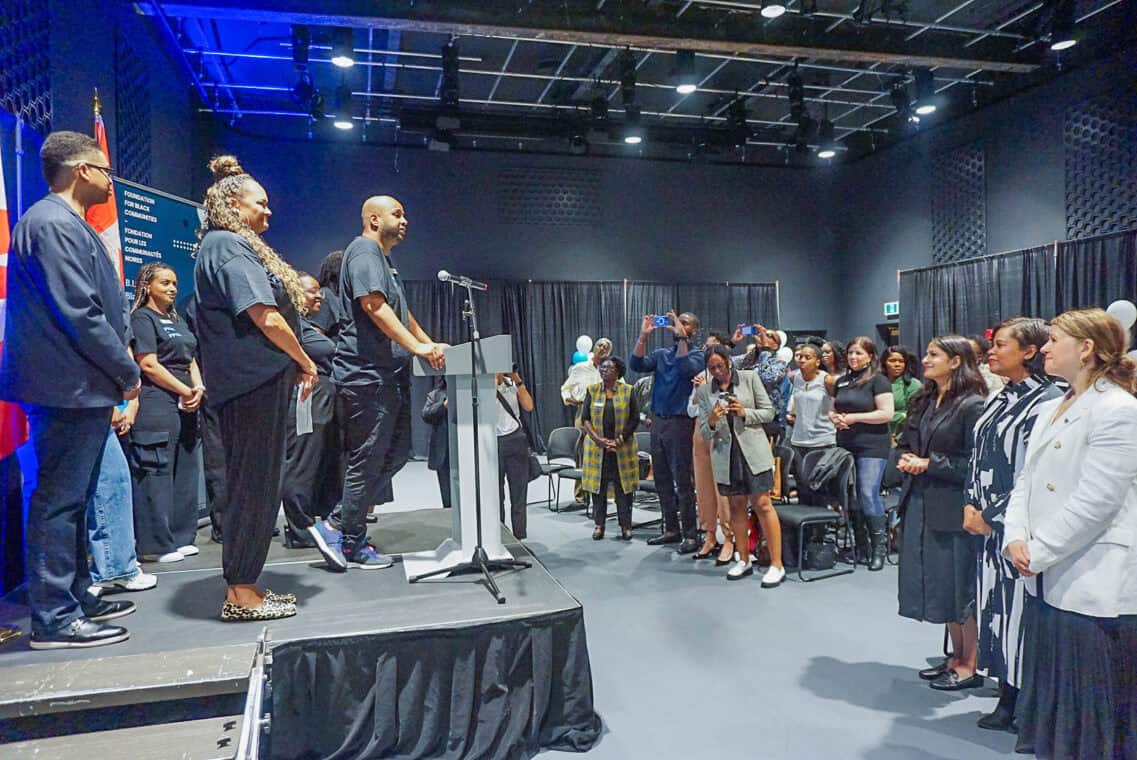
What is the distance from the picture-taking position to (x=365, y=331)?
282 centimetres

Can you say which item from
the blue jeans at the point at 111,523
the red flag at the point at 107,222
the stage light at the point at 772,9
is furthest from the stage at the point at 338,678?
the stage light at the point at 772,9

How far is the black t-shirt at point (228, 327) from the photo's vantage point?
225 centimetres

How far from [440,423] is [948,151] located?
8413mm

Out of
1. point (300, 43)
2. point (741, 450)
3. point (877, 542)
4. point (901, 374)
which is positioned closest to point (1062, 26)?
point (901, 374)

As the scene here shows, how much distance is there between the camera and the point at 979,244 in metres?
9.16

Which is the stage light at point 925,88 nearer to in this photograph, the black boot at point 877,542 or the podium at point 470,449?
the black boot at point 877,542

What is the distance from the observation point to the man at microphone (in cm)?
273

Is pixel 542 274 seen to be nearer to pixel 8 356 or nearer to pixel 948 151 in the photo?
pixel 948 151

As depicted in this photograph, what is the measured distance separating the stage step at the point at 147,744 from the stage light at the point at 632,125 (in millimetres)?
7635

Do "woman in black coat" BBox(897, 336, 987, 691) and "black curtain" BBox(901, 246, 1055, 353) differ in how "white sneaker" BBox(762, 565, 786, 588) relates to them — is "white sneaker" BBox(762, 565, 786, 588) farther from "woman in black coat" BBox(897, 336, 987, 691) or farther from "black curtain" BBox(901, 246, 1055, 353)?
"black curtain" BBox(901, 246, 1055, 353)

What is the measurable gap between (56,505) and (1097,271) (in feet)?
29.7

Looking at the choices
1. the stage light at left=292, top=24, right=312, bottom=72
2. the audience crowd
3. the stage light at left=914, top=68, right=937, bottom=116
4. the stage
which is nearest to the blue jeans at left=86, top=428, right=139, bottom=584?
the audience crowd

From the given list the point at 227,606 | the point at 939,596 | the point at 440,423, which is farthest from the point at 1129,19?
the point at 227,606

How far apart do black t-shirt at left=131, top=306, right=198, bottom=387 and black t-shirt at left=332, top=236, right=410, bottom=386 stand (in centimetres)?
134
